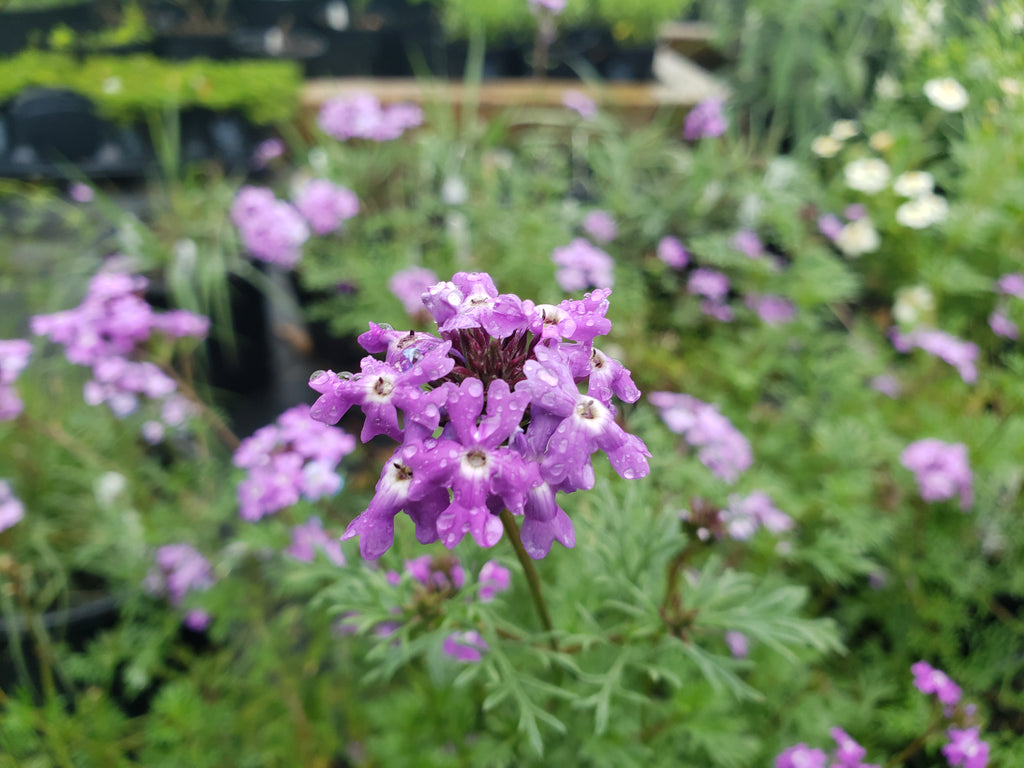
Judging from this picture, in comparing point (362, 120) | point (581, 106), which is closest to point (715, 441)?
point (362, 120)

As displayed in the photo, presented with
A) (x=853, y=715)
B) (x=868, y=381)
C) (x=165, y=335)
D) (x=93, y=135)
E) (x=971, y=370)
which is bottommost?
(x=853, y=715)

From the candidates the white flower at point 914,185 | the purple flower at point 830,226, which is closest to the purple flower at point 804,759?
the purple flower at point 830,226

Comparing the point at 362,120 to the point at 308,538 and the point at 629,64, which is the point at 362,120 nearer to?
the point at 308,538

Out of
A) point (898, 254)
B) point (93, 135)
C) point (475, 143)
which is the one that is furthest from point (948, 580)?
point (93, 135)

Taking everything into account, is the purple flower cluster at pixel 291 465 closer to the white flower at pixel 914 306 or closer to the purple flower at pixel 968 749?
the purple flower at pixel 968 749

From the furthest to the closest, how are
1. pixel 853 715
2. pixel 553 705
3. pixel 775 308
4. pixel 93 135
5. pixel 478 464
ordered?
pixel 93 135 < pixel 775 308 < pixel 853 715 < pixel 553 705 < pixel 478 464

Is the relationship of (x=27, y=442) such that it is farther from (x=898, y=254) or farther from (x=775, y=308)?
(x=898, y=254)
